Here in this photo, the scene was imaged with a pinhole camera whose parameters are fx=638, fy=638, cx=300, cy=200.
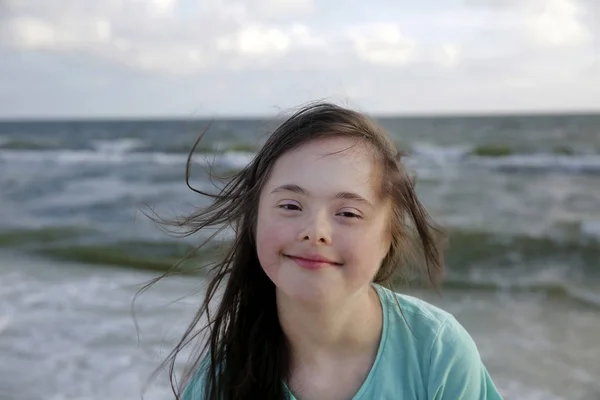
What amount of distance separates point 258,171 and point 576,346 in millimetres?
3263

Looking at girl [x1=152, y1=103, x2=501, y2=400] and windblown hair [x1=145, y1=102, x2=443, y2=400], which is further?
windblown hair [x1=145, y1=102, x2=443, y2=400]

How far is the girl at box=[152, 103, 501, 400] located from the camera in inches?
63.0

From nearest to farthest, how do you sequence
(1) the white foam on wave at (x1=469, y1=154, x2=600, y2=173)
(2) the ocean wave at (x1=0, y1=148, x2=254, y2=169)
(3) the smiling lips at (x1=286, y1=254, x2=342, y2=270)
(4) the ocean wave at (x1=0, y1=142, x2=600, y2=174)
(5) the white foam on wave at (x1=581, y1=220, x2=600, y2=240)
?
(3) the smiling lips at (x1=286, y1=254, x2=342, y2=270) < (5) the white foam on wave at (x1=581, y1=220, x2=600, y2=240) < (1) the white foam on wave at (x1=469, y1=154, x2=600, y2=173) < (4) the ocean wave at (x1=0, y1=142, x2=600, y2=174) < (2) the ocean wave at (x1=0, y1=148, x2=254, y2=169)

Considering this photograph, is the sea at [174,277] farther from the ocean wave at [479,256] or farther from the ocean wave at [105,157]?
the ocean wave at [105,157]

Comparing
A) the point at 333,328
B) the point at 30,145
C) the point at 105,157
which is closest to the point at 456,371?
the point at 333,328

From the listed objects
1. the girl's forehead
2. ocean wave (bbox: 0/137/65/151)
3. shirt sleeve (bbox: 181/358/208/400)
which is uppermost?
the girl's forehead

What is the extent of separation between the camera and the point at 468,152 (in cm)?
1747

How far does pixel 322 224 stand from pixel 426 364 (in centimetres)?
49

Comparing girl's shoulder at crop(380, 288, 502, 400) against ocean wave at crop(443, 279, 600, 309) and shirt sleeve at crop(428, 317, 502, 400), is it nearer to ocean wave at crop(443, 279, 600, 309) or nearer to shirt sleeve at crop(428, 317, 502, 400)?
shirt sleeve at crop(428, 317, 502, 400)

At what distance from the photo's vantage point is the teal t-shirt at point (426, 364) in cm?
165

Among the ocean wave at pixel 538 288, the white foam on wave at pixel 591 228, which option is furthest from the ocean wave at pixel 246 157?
the ocean wave at pixel 538 288

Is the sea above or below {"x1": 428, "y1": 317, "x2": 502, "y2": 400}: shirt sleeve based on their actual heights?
below

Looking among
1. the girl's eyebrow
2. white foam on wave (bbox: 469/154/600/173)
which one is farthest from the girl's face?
white foam on wave (bbox: 469/154/600/173)

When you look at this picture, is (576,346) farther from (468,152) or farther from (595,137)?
(595,137)
